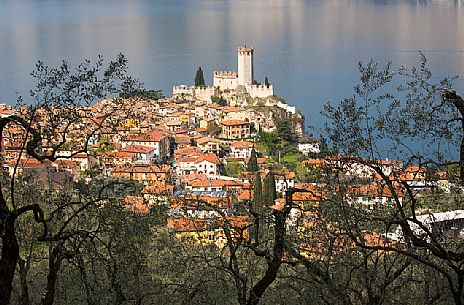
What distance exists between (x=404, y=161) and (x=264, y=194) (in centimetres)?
489

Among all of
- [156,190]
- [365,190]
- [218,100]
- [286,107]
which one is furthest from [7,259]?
[218,100]

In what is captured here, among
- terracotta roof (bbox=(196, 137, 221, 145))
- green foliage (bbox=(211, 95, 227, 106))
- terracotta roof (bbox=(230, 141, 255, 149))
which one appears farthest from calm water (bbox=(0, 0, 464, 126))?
terracotta roof (bbox=(196, 137, 221, 145))

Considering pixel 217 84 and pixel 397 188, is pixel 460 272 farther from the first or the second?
pixel 217 84

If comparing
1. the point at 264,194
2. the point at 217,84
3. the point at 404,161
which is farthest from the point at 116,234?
the point at 217,84

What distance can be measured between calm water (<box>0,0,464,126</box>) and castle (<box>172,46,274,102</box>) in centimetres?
190

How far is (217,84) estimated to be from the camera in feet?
90.7

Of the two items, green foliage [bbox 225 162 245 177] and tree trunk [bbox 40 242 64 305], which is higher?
green foliage [bbox 225 162 245 177]

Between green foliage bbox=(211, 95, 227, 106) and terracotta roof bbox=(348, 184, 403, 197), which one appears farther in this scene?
green foliage bbox=(211, 95, 227, 106)

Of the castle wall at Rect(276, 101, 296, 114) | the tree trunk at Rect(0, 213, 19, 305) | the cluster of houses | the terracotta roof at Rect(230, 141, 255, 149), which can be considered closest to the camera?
the tree trunk at Rect(0, 213, 19, 305)

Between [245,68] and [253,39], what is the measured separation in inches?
789

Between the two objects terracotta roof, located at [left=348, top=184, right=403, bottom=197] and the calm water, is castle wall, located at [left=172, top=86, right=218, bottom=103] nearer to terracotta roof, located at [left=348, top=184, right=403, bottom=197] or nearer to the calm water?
the calm water

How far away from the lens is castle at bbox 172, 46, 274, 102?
2700 centimetres

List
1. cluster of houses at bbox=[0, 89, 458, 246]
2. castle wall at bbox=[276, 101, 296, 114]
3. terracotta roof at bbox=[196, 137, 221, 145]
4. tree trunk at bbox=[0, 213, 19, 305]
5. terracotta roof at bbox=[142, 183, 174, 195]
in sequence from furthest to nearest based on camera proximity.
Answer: castle wall at bbox=[276, 101, 296, 114] < terracotta roof at bbox=[196, 137, 221, 145] < terracotta roof at bbox=[142, 183, 174, 195] < cluster of houses at bbox=[0, 89, 458, 246] < tree trunk at bbox=[0, 213, 19, 305]

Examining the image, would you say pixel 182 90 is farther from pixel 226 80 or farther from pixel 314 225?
pixel 314 225
